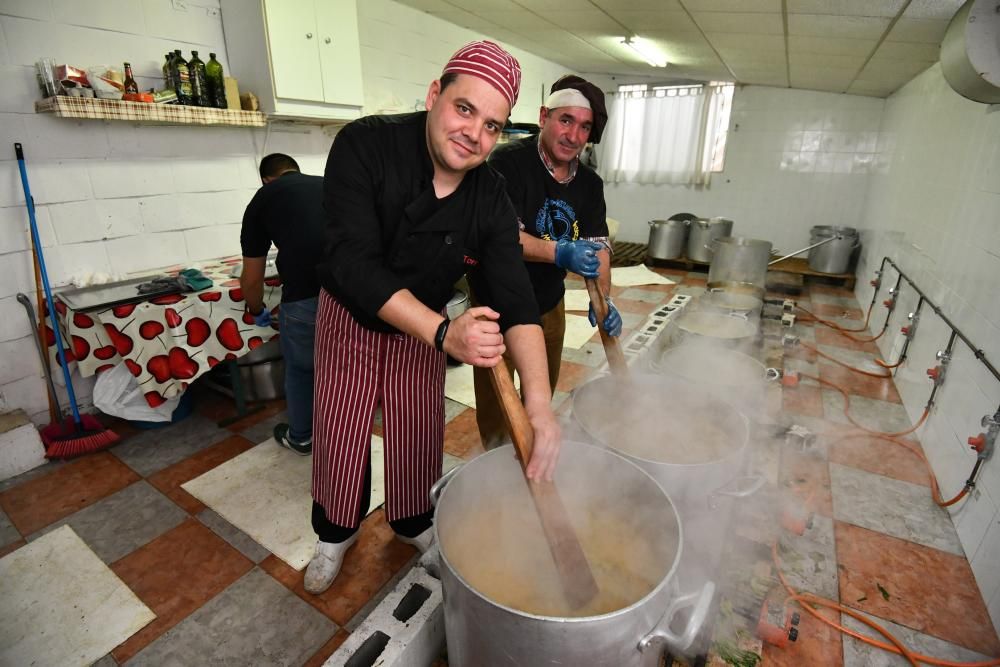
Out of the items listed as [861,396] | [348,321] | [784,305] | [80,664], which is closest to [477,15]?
[784,305]

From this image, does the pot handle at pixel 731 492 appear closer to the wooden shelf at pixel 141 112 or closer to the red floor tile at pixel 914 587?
the red floor tile at pixel 914 587

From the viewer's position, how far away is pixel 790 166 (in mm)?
6668

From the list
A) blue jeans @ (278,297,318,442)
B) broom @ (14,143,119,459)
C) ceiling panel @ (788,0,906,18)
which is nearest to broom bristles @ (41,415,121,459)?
broom @ (14,143,119,459)

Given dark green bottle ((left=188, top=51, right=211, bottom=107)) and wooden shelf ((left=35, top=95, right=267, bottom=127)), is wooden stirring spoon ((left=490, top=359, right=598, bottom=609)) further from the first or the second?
dark green bottle ((left=188, top=51, right=211, bottom=107))

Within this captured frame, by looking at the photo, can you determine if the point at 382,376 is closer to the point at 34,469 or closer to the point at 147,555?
the point at 147,555

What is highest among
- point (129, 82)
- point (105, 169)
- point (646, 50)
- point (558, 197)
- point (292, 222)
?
point (646, 50)

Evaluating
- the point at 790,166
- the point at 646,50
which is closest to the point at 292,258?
the point at 646,50

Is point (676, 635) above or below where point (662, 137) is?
below

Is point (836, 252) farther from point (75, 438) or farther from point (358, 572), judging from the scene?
point (75, 438)

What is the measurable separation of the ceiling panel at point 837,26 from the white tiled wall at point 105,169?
11.9 feet

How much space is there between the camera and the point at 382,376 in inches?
60.7

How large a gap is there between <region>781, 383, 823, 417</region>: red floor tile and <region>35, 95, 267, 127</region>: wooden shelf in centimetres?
395

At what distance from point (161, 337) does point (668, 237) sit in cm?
575

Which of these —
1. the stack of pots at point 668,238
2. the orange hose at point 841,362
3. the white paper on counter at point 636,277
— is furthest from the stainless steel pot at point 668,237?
the orange hose at point 841,362
